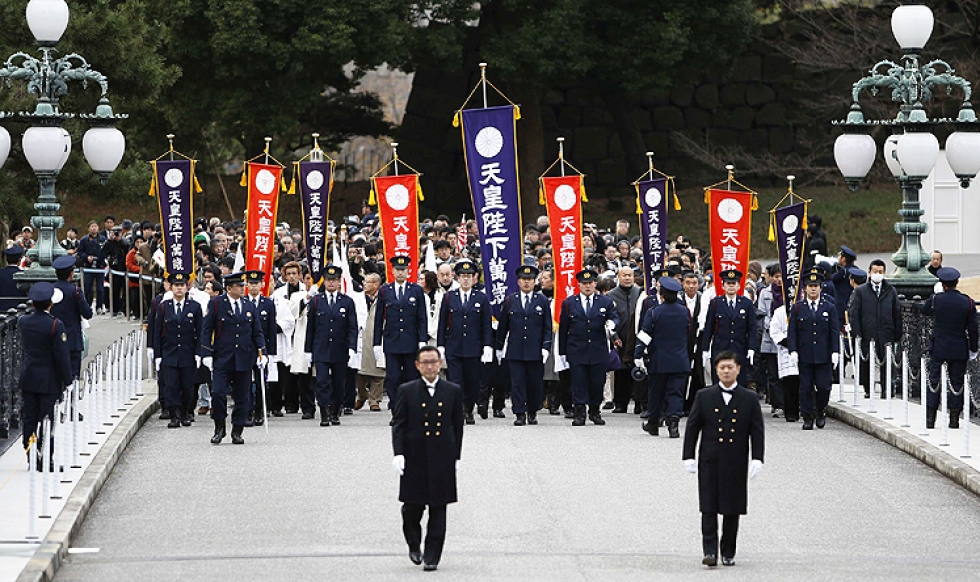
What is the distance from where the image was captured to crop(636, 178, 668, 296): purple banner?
19859 mm

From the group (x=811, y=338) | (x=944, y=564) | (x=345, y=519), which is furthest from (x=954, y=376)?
(x=345, y=519)

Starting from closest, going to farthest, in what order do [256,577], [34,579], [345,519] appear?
1. [34,579]
2. [256,577]
3. [345,519]

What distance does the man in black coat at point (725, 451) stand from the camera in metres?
10.5

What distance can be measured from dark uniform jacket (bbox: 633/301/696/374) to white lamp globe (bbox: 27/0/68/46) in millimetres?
6872

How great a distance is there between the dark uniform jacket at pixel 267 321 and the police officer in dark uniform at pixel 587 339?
10.6 feet

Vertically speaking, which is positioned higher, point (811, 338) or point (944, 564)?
point (811, 338)

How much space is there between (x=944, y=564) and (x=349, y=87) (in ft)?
106

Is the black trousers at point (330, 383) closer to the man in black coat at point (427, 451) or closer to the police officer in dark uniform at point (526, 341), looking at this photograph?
the police officer in dark uniform at point (526, 341)

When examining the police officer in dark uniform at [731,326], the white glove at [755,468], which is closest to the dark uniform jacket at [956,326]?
the police officer in dark uniform at [731,326]

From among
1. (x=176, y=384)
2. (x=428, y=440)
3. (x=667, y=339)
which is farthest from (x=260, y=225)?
(x=428, y=440)

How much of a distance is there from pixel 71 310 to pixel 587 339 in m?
5.63

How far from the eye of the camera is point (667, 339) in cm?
1664

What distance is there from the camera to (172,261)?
20156mm

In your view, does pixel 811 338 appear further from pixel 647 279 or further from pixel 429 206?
pixel 429 206
